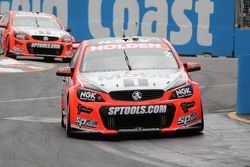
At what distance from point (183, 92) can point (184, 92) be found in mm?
15

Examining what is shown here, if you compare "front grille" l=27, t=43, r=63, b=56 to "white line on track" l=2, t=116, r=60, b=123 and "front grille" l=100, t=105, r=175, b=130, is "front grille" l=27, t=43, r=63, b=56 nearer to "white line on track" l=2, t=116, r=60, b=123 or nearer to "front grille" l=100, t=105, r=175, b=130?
"white line on track" l=2, t=116, r=60, b=123

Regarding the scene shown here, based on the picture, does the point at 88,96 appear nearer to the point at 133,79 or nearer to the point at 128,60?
the point at 133,79

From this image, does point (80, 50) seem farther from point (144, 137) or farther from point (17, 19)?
point (17, 19)

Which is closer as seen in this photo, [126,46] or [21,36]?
[126,46]

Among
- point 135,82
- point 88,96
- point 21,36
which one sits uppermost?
point 135,82

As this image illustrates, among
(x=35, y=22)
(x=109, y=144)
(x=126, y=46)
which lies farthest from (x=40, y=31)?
(x=109, y=144)

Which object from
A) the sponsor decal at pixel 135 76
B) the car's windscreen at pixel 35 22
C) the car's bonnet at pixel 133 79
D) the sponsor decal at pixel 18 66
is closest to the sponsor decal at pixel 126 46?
the car's bonnet at pixel 133 79

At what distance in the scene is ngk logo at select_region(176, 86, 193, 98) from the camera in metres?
11.1

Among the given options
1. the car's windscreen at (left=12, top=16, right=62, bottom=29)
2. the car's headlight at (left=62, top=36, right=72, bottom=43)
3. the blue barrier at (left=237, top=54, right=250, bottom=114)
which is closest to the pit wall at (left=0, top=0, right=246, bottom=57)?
the car's windscreen at (left=12, top=16, right=62, bottom=29)

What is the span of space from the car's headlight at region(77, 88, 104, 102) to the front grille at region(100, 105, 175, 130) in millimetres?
158

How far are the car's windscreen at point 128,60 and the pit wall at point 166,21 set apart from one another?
14565mm

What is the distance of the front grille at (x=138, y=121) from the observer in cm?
1092

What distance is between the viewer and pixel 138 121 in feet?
35.9

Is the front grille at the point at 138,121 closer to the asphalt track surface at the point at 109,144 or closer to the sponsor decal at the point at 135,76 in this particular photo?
the asphalt track surface at the point at 109,144
